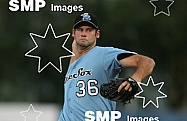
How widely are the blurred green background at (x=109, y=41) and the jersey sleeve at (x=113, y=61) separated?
0.23 ft

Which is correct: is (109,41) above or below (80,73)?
above

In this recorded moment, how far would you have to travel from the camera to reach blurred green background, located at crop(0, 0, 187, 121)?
18.2 feet

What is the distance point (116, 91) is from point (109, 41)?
0.34 meters

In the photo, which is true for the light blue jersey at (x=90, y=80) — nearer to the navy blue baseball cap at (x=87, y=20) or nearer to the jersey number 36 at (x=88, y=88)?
the jersey number 36 at (x=88, y=88)

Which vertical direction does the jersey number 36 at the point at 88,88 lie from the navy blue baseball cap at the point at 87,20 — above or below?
below

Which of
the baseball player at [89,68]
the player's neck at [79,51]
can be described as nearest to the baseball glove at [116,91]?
the baseball player at [89,68]

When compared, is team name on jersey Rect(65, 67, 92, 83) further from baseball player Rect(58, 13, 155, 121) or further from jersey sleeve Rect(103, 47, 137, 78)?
jersey sleeve Rect(103, 47, 137, 78)

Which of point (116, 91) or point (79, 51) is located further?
point (79, 51)

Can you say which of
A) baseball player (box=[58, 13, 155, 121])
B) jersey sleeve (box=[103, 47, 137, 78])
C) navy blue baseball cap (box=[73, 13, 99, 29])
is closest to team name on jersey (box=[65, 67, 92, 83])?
baseball player (box=[58, 13, 155, 121])

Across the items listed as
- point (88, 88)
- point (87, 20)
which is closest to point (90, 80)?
point (88, 88)

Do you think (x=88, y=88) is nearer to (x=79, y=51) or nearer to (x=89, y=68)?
(x=89, y=68)

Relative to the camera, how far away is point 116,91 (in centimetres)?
541

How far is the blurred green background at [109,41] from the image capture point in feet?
18.2

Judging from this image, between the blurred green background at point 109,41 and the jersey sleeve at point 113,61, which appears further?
the blurred green background at point 109,41
